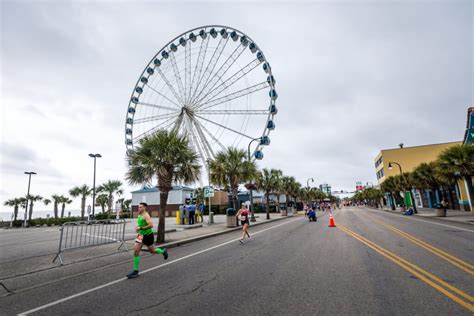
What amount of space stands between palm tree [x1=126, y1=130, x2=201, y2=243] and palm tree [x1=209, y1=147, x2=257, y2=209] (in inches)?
395

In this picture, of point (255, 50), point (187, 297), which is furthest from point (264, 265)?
point (255, 50)

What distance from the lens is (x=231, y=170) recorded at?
23031 mm

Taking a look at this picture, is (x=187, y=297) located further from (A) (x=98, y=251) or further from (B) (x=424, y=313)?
(A) (x=98, y=251)

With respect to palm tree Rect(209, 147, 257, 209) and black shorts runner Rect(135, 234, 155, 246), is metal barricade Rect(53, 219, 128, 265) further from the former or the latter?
palm tree Rect(209, 147, 257, 209)

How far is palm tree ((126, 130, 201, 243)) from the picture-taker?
12383mm

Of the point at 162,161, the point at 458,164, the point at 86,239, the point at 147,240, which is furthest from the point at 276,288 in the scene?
the point at 458,164

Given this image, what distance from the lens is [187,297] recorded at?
446 cm

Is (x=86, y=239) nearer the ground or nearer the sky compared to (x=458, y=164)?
nearer the ground

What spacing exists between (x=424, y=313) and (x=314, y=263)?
3225 mm

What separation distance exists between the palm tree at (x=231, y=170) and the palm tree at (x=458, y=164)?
53.4 ft

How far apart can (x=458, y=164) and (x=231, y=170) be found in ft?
61.4

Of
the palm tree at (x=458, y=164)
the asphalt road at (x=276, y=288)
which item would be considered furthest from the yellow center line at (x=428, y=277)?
the palm tree at (x=458, y=164)

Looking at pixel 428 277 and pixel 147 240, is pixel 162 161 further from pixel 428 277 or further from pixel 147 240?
pixel 428 277

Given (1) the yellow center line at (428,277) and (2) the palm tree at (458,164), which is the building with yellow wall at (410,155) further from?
(1) the yellow center line at (428,277)
